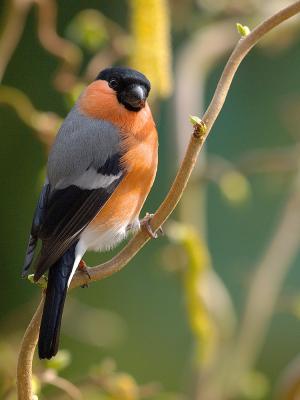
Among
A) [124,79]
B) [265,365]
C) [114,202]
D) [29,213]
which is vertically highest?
[124,79]

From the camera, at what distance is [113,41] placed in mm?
1769

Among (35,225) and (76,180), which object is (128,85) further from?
(35,225)

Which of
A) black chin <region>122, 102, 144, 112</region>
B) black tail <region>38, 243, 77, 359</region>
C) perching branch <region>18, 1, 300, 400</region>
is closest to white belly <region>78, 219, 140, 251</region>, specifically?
black tail <region>38, 243, 77, 359</region>

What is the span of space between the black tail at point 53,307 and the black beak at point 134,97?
14.5 inches

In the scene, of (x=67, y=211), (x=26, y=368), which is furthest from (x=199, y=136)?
(x=67, y=211)

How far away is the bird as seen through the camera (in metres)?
1.48

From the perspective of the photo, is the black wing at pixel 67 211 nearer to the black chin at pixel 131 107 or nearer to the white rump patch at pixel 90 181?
the white rump patch at pixel 90 181

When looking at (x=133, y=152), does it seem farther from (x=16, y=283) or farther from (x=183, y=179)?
(x=16, y=283)

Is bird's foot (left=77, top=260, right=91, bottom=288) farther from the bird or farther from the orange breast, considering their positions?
the orange breast

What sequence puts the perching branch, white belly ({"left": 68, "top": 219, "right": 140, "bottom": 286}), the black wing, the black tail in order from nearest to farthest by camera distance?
the perching branch
the black tail
the black wing
white belly ({"left": 68, "top": 219, "right": 140, "bottom": 286})

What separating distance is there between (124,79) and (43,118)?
0.19m

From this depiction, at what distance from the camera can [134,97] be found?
165 centimetres

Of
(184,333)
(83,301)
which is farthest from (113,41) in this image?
(184,333)

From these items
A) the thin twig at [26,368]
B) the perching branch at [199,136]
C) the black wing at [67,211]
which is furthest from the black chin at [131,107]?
the thin twig at [26,368]
